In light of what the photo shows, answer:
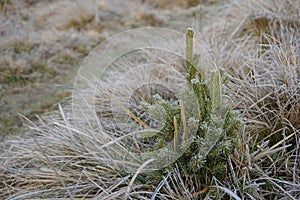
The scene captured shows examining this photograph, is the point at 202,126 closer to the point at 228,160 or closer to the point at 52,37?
the point at 228,160

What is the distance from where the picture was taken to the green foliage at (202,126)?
4.27ft

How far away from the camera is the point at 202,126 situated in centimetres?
133

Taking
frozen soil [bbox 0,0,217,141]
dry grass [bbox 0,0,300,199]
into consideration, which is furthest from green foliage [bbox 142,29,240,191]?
frozen soil [bbox 0,0,217,141]

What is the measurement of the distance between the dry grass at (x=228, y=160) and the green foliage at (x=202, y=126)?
0.13 ft

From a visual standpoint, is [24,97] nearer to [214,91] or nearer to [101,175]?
[101,175]

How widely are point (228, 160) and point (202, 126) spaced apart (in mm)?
177

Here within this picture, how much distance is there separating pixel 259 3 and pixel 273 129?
4.99ft

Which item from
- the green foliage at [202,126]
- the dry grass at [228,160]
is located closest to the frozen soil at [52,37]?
the dry grass at [228,160]

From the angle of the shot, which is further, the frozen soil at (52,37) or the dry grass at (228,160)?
the frozen soil at (52,37)

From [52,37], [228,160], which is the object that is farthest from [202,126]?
[52,37]

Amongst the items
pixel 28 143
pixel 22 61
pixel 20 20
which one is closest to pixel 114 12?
pixel 20 20

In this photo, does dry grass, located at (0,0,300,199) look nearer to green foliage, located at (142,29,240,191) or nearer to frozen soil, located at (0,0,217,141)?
green foliage, located at (142,29,240,191)

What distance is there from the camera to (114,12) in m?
3.88

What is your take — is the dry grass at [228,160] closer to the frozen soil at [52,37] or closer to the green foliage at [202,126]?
the green foliage at [202,126]
